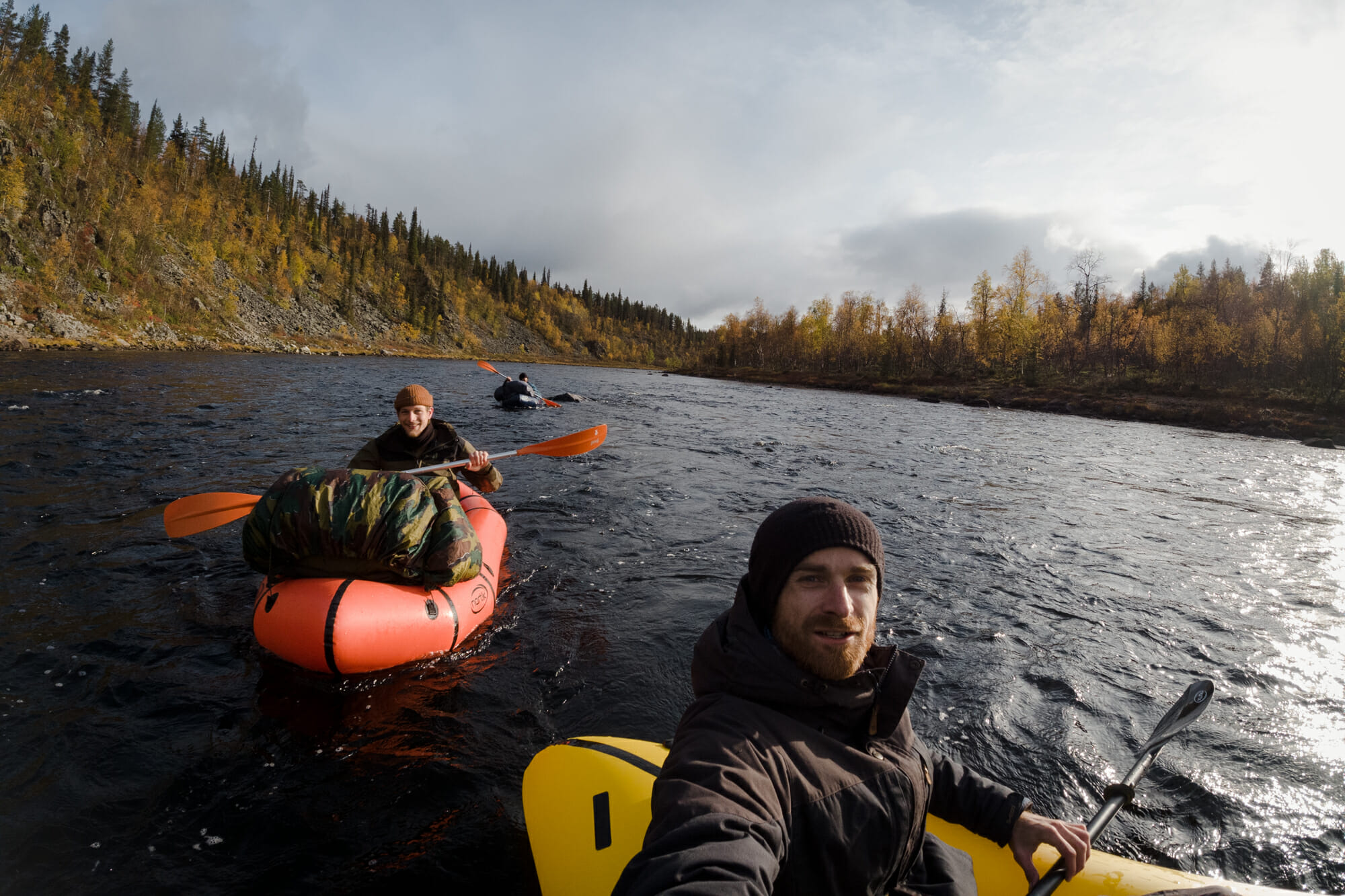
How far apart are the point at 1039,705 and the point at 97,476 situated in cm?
1254

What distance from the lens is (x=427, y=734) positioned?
3.83 meters

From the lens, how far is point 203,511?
5.52 meters

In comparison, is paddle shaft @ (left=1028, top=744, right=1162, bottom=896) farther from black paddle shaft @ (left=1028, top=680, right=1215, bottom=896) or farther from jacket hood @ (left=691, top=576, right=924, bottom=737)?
jacket hood @ (left=691, top=576, right=924, bottom=737)

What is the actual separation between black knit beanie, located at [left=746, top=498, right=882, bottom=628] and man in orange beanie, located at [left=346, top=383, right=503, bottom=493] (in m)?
5.42

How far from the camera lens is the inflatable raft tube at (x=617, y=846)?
2293mm

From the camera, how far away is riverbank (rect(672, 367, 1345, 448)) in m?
31.1

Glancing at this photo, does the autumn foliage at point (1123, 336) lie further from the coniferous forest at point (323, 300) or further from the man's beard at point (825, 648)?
the man's beard at point (825, 648)

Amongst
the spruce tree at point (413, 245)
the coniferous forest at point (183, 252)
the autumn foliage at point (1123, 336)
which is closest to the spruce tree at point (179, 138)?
the coniferous forest at point (183, 252)

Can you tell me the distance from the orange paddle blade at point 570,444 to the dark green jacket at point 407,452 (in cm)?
151

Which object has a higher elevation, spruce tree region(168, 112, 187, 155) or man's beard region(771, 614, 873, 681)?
spruce tree region(168, 112, 187, 155)

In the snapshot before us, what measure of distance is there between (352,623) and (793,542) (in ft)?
10.9

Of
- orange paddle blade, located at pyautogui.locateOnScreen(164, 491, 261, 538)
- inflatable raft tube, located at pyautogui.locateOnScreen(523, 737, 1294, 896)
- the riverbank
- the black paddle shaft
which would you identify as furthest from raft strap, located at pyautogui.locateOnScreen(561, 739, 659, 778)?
the riverbank

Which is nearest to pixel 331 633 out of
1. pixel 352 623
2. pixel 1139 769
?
pixel 352 623

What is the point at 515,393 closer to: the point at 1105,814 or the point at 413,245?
the point at 1105,814
